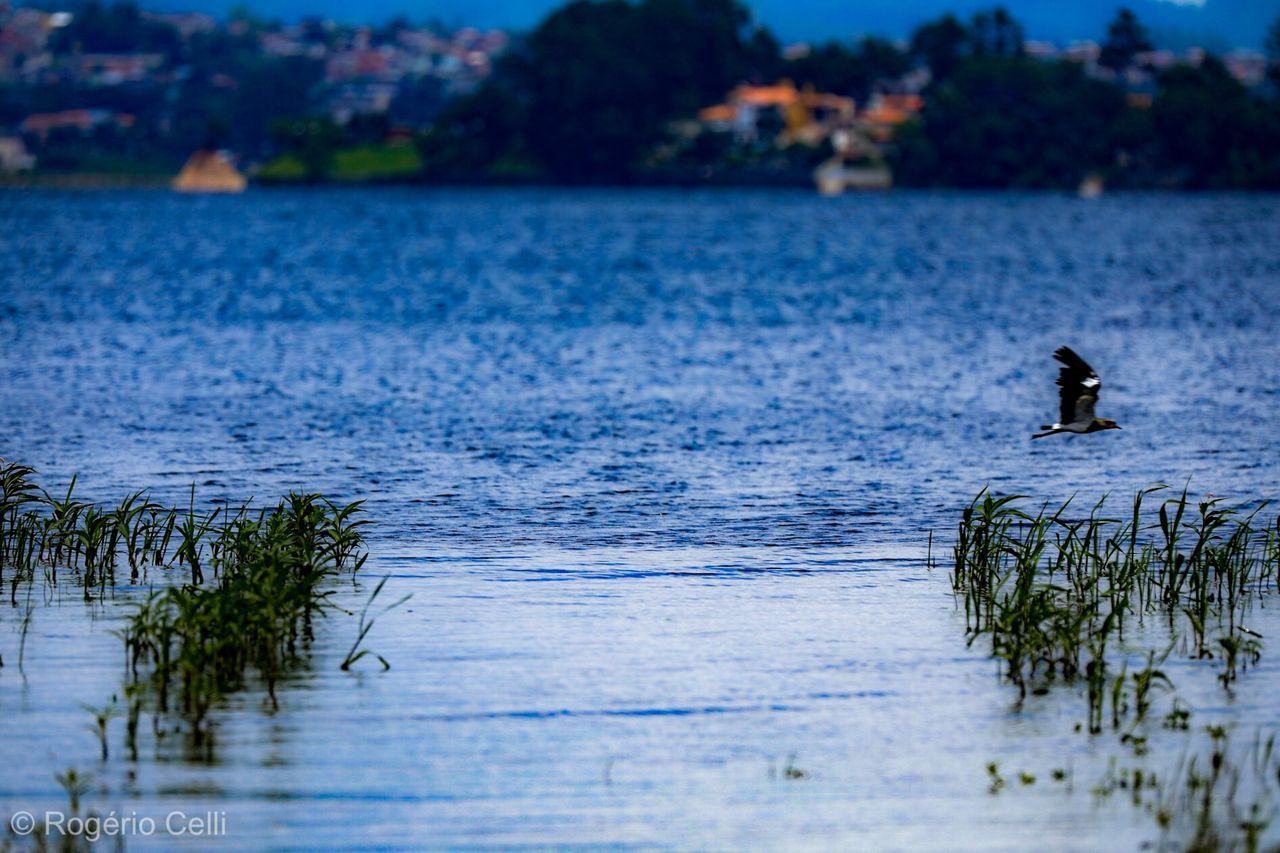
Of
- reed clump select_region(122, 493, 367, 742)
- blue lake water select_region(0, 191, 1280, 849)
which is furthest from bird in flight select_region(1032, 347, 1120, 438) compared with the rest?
reed clump select_region(122, 493, 367, 742)

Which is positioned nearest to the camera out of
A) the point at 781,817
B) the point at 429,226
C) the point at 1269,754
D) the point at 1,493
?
the point at 781,817

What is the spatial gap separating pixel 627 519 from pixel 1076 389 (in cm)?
572

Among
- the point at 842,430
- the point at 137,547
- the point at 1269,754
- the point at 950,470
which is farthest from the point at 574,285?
the point at 1269,754

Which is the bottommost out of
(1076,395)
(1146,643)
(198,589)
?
(1146,643)

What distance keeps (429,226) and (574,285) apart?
A: 194 feet

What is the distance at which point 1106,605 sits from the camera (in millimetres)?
16203

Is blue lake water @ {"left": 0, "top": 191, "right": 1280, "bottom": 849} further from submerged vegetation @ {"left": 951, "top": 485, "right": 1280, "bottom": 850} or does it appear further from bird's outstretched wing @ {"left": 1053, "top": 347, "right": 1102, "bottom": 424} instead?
bird's outstretched wing @ {"left": 1053, "top": 347, "right": 1102, "bottom": 424}

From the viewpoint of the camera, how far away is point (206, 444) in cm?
2772

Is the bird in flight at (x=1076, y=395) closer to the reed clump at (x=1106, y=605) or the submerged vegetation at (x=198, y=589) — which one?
the reed clump at (x=1106, y=605)

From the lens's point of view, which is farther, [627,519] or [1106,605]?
[627,519]

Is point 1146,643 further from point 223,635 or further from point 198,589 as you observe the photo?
point 198,589

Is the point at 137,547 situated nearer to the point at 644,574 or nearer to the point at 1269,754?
the point at 644,574

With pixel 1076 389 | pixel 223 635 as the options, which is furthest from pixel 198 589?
pixel 1076 389

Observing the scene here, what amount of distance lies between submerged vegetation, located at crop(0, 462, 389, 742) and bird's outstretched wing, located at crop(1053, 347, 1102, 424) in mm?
6993
